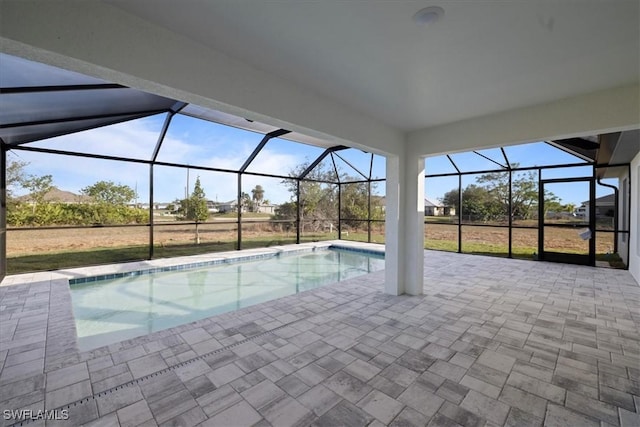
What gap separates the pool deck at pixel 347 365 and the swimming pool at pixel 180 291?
445mm

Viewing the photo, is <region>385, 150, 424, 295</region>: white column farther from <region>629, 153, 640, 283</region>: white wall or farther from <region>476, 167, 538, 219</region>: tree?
<region>476, 167, 538, 219</region>: tree

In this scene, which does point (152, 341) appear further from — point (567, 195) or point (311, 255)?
point (567, 195)

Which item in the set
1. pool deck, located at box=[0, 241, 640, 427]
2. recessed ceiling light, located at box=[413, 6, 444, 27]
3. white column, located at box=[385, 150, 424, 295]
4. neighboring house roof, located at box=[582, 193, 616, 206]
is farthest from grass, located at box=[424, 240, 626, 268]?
recessed ceiling light, located at box=[413, 6, 444, 27]

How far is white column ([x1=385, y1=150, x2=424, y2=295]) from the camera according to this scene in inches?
174

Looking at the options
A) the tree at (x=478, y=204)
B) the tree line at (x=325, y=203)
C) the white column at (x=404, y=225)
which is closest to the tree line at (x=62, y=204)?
the tree line at (x=325, y=203)

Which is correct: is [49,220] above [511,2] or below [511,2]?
below

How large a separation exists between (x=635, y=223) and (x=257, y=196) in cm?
1106

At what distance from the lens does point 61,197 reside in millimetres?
7938

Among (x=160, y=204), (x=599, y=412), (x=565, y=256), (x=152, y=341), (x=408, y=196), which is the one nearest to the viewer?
(x=599, y=412)

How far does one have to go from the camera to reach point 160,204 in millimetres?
9695

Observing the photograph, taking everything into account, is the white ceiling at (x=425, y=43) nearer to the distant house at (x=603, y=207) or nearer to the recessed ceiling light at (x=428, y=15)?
the recessed ceiling light at (x=428, y=15)

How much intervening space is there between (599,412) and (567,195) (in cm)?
691

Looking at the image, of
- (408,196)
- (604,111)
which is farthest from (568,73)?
(408,196)

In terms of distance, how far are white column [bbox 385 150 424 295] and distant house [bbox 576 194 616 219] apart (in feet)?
17.2
